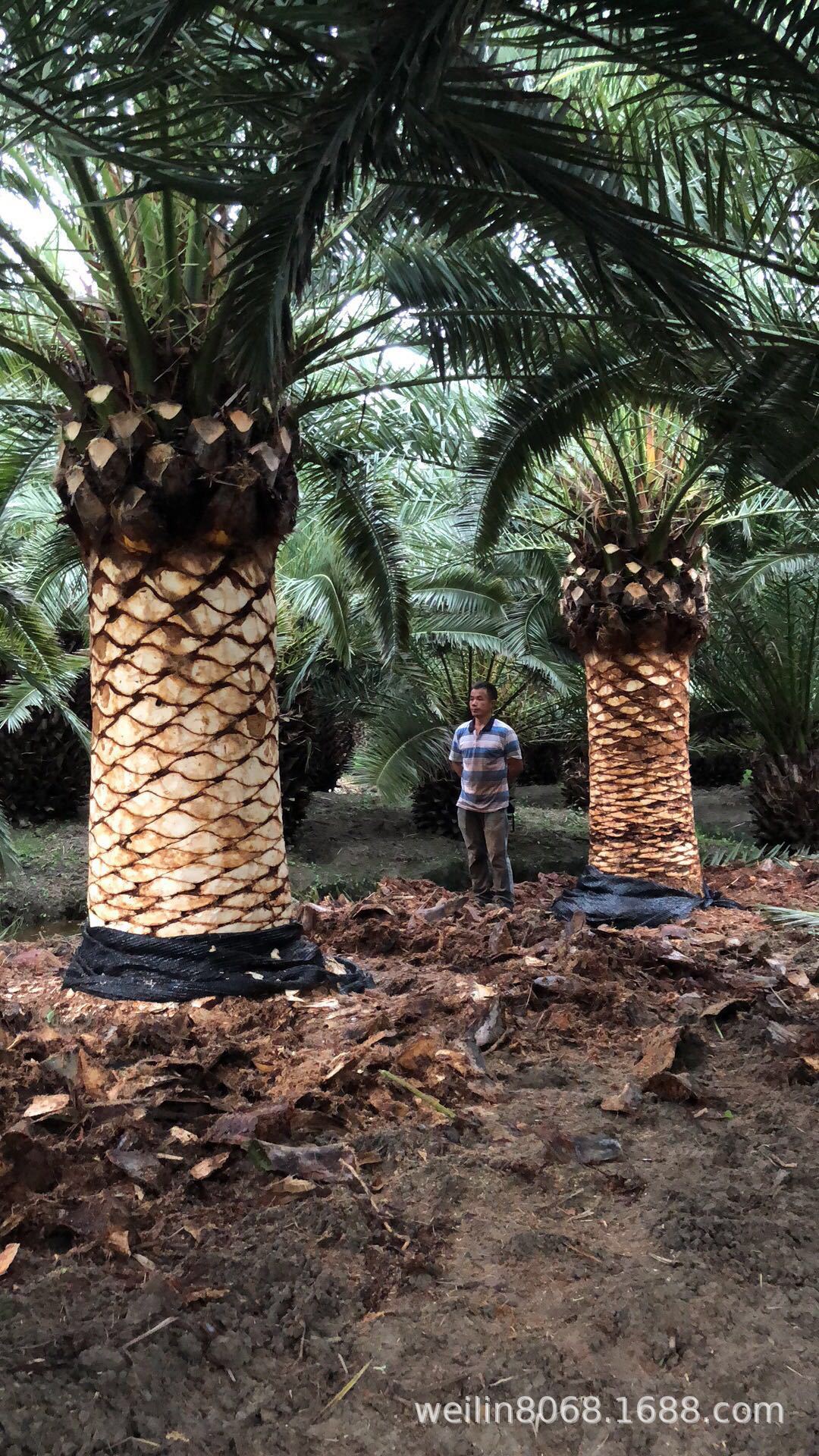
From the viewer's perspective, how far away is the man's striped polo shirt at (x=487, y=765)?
281 inches

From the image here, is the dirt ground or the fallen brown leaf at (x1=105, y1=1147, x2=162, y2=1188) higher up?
the fallen brown leaf at (x1=105, y1=1147, x2=162, y2=1188)

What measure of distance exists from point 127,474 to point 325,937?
2.47m

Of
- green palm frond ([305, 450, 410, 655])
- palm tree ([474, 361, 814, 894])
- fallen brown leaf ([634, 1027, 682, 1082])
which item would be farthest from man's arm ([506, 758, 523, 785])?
fallen brown leaf ([634, 1027, 682, 1082])

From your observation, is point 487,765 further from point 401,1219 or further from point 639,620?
point 401,1219

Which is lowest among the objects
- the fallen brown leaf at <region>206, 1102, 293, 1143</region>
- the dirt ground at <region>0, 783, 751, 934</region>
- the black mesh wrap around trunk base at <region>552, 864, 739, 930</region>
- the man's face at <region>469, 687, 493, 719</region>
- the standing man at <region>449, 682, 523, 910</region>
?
the dirt ground at <region>0, 783, 751, 934</region>

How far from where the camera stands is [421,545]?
34.4 feet

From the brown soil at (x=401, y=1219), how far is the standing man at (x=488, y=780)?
3361 millimetres

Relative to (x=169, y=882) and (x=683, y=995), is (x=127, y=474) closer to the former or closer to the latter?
(x=169, y=882)

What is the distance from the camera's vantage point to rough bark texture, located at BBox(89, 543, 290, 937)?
3.91 metres

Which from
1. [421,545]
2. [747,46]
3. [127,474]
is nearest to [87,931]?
[127,474]

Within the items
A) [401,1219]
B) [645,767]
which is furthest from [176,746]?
[645,767]

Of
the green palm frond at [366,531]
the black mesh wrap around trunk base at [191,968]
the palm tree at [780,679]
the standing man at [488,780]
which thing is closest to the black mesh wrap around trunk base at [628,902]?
the standing man at [488,780]

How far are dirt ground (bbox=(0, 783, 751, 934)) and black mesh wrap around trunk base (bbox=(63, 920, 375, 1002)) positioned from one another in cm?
468

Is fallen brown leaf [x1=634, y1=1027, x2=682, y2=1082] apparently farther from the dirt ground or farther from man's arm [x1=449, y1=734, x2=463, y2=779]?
the dirt ground
